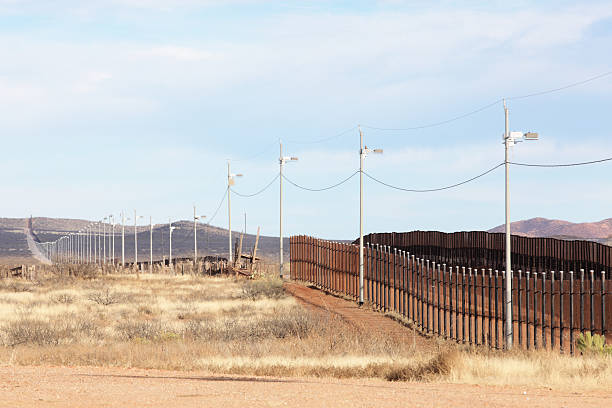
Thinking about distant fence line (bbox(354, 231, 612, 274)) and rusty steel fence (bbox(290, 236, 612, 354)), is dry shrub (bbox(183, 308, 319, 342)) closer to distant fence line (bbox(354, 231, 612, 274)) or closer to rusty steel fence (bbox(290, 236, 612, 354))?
rusty steel fence (bbox(290, 236, 612, 354))

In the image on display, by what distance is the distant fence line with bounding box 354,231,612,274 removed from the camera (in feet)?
109

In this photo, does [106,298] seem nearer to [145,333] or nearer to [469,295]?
[145,333]

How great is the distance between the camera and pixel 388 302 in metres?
36.6

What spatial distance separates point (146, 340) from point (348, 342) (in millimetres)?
6133

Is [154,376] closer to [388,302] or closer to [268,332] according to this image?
[268,332]

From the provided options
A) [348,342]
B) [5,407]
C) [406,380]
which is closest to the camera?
[5,407]

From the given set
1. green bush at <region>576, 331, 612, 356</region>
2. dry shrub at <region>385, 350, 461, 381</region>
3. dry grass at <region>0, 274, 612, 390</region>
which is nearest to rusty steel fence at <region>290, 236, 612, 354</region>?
green bush at <region>576, 331, 612, 356</region>

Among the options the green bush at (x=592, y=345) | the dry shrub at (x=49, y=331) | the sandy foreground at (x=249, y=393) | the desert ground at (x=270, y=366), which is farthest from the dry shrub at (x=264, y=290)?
the sandy foreground at (x=249, y=393)

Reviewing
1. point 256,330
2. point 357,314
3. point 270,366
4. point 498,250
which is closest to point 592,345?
point 270,366

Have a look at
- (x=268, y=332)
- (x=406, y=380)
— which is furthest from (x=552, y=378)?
(x=268, y=332)

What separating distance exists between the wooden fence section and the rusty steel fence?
0.78m

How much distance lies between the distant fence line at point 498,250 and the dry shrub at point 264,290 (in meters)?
9.66

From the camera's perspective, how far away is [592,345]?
21438mm

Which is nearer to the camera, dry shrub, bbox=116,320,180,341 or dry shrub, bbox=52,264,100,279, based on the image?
dry shrub, bbox=116,320,180,341
